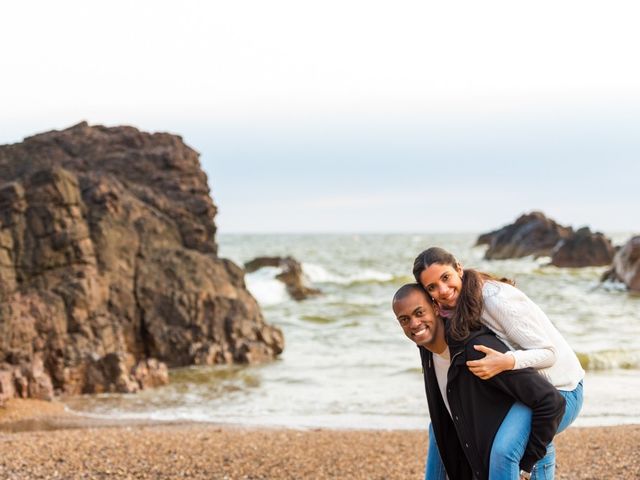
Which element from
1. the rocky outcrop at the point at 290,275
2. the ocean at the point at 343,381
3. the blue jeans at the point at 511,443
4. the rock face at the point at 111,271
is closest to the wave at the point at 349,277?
the rocky outcrop at the point at 290,275

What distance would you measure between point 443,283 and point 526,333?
53 cm

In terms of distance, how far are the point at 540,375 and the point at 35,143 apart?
16406 mm

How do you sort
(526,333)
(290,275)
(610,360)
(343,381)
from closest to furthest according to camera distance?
(526,333) < (343,381) < (610,360) < (290,275)

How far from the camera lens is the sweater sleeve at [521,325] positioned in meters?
4.42

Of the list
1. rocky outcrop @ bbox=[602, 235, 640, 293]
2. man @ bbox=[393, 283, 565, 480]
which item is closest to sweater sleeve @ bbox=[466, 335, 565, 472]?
man @ bbox=[393, 283, 565, 480]

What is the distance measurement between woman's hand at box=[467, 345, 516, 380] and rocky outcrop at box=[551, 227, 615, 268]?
49.3m

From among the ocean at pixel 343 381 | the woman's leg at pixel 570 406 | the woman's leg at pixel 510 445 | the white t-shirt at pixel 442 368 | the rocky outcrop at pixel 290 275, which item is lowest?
the ocean at pixel 343 381

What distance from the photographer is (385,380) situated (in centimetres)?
1483

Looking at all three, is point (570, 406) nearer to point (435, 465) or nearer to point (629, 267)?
point (435, 465)

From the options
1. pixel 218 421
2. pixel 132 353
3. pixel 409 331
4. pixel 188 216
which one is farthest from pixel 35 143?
pixel 409 331

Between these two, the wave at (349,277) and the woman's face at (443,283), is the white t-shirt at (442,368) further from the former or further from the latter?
the wave at (349,277)

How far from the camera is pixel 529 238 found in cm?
6388

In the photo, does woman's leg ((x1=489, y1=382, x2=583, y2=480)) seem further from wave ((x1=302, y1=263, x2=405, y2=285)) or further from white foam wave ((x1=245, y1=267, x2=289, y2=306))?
wave ((x1=302, y1=263, x2=405, y2=285))

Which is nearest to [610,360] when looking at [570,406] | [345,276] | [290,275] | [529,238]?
[570,406]
